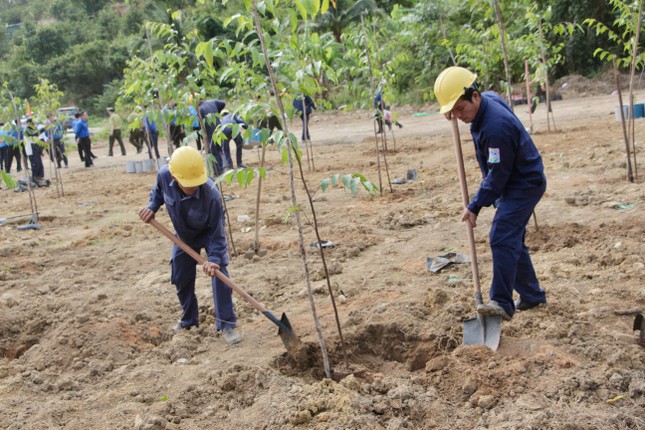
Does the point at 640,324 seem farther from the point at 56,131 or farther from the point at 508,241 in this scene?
the point at 56,131

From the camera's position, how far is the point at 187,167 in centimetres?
473

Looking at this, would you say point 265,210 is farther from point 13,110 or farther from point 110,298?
point 13,110

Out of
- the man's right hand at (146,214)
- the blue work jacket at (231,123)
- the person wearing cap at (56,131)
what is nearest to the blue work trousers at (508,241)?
the blue work jacket at (231,123)

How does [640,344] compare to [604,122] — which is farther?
[604,122]

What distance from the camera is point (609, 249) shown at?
6000 mm

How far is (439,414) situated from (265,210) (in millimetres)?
6853

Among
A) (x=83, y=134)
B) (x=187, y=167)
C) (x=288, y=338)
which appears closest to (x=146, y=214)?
(x=187, y=167)

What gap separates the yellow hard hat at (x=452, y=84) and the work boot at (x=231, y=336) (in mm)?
2321

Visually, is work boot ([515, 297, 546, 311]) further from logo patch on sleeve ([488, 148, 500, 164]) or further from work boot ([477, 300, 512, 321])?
logo patch on sleeve ([488, 148, 500, 164])

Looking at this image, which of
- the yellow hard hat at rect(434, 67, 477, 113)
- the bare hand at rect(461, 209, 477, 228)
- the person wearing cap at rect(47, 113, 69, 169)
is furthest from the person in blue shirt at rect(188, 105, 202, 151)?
the bare hand at rect(461, 209, 477, 228)

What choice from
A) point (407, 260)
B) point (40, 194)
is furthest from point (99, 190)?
point (407, 260)

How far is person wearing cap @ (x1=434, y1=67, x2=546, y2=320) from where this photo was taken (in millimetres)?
4273

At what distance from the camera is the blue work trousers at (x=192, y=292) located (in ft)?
17.1

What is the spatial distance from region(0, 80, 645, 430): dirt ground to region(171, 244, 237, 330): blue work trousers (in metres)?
0.18
